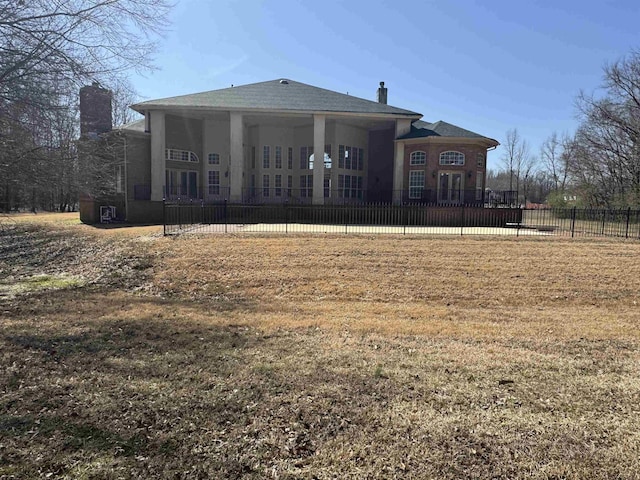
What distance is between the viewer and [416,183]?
26891 millimetres

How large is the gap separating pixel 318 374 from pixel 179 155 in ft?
82.7

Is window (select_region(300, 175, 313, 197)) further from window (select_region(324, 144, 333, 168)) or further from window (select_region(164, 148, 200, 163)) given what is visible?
window (select_region(164, 148, 200, 163))

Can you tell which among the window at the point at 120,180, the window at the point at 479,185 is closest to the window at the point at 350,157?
the window at the point at 479,185

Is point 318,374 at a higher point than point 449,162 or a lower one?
lower

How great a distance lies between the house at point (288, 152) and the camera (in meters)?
25.0

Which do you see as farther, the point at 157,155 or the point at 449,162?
the point at 449,162

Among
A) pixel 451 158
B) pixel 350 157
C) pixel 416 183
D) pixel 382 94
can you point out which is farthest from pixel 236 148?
pixel 382 94

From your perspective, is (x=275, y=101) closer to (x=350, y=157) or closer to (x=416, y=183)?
(x=350, y=157)

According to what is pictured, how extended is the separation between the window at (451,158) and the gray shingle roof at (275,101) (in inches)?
121

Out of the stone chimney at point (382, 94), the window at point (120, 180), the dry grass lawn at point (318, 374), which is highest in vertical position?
the stone chimney at point (382, 94)

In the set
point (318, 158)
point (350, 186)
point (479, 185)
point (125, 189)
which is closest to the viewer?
point (125, 189)

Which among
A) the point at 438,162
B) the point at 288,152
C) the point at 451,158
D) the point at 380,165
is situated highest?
the point at 288,152

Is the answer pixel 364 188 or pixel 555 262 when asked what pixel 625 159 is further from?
pixel 555 262

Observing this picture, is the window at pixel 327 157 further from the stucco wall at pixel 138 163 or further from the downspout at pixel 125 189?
the downspout at pixel 125 189
